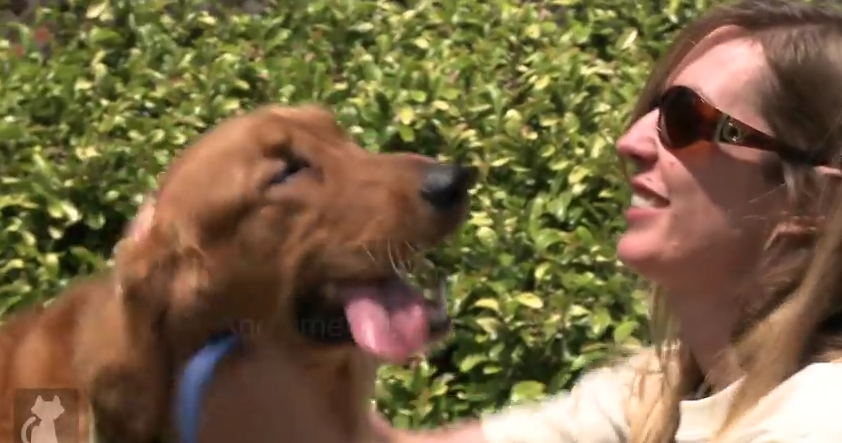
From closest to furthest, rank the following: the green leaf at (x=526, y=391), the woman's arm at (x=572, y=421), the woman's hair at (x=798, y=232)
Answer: the woman's hair at (x=798, y=232) < the woman's arm at (x=572, y=421) < the green leaf at (x=526, y=391)

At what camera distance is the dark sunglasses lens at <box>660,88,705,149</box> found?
6.15 ft

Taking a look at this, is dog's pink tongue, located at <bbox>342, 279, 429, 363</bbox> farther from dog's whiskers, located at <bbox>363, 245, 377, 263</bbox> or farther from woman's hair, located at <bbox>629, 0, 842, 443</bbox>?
woman's hair, located at <bbox>629, 0, 842, 443</bbox>

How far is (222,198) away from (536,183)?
7.07 feet

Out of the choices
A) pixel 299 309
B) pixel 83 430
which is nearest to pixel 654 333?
pixel 299 309

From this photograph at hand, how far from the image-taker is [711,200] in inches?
73.9

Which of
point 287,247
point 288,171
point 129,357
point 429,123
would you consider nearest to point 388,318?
point 287,247

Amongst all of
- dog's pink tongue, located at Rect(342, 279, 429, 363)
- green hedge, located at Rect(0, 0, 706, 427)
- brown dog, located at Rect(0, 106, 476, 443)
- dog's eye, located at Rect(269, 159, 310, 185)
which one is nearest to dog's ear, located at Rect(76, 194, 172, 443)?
brown dog, located at Rect(0, 106, 476, 443)

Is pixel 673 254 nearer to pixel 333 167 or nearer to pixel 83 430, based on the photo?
pixel 333 167

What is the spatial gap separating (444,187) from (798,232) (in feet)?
2.35

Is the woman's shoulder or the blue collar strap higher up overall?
the woman's shoulder

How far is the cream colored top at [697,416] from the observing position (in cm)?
163

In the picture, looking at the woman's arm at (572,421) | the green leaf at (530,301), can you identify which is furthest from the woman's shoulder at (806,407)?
the green leaf at (530,301)

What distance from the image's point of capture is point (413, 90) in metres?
4.44

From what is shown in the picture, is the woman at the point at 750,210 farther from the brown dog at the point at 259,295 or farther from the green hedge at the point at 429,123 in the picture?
the green hedge at the point at 429,123
